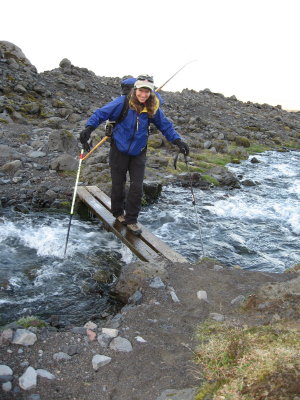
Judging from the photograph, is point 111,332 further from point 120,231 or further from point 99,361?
point 120,231

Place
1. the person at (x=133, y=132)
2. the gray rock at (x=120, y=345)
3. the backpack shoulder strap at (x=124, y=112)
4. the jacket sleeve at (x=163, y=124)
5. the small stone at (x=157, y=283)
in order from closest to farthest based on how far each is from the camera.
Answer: the gray rock at (x=120, y=345) < the small stone at (x=157, y=283) < the person at (x=133, y=132) < the backpack shoulder strap at (x=124, y=112) < the jacket sleeve at (x=163, y=124)

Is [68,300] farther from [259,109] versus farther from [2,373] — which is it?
[259,109]

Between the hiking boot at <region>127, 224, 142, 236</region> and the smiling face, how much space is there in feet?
9.64

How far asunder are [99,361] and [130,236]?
4486mm

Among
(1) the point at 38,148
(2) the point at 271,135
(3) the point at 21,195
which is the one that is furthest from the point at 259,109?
(3) the point at 21,195

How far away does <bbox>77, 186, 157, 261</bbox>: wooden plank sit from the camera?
7.99 m

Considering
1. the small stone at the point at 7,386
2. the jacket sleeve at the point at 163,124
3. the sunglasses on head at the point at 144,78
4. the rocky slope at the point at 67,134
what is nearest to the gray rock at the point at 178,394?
the small stone at the point at 7,386

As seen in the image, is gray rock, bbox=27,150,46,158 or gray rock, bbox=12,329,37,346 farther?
gray rock, bbox=27,150,46,158

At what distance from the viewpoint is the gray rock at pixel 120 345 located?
458cm

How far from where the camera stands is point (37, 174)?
1265 centimetres

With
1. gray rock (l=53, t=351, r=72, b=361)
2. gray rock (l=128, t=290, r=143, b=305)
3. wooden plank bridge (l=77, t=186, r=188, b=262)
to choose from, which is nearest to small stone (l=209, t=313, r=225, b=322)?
gray rock (l=128, t=290, r=143, b=305)

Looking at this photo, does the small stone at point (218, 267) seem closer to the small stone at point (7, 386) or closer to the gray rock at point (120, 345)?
the gray rock at point (120, 345)

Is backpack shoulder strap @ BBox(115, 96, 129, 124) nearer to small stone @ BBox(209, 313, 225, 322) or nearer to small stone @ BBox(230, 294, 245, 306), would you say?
small stone @ BBox(230, 294, 245, 306)

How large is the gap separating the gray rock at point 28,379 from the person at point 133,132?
456 cm
